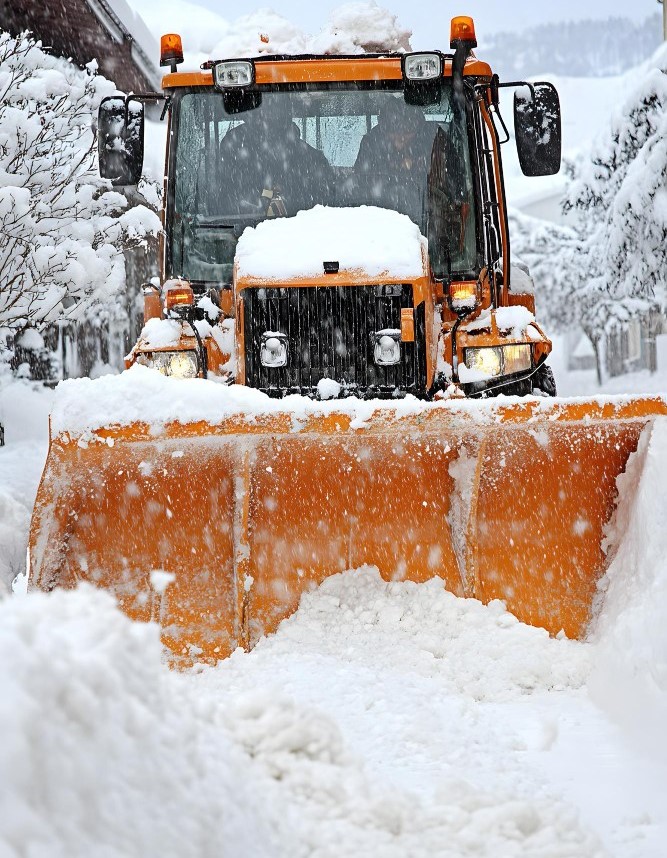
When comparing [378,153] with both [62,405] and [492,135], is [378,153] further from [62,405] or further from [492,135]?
[62,405]

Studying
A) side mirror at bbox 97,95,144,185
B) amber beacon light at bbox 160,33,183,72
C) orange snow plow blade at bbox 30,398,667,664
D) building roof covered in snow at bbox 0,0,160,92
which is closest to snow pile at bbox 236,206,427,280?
side mirror at bbox 97,95,144,185

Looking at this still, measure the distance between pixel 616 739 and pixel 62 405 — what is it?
2.13 metres

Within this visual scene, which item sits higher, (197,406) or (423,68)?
(423,68)

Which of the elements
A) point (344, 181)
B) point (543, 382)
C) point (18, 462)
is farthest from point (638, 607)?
point (18, 462)

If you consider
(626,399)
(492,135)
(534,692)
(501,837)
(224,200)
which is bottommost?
(534,692)

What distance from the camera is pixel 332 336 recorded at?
166 inches

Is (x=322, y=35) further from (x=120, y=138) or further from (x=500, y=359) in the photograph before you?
(x=500, y=359)

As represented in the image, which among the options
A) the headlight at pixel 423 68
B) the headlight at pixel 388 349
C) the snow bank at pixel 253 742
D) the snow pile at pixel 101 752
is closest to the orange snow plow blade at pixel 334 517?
the snow bank at pixel 253 742

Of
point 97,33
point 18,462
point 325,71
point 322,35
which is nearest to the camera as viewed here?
point 325,71

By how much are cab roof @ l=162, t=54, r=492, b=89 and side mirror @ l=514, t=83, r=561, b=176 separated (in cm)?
28

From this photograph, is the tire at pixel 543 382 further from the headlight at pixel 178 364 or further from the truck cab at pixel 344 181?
the headlight at pixel 178 364

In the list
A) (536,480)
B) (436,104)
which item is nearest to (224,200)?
(436,104)

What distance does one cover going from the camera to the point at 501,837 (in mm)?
2002

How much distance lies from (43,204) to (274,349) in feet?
17.1
